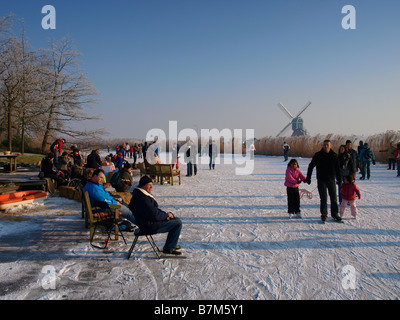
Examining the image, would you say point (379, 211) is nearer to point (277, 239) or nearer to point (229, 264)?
point (277, 239)

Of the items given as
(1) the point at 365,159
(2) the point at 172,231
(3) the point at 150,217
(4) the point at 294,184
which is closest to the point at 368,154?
(1) the point at 365,159

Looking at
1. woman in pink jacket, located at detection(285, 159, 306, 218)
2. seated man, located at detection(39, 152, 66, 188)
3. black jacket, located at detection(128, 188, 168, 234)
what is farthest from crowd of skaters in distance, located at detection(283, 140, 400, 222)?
seated man, located at detection(39, 152, 66, 188)

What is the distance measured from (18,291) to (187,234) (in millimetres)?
2975

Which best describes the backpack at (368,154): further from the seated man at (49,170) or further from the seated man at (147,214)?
the seated man at (49,170)

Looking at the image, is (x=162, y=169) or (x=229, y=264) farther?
(x=162, y=169)

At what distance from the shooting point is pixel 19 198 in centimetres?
760

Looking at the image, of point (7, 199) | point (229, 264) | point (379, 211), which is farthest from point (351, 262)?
point (7, 199)

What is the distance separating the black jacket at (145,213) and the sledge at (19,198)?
184 inches

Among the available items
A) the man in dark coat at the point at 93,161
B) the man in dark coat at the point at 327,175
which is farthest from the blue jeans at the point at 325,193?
the man in dark coat at the point at 93,161

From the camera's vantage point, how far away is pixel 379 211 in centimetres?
758

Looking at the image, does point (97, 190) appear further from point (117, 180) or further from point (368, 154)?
point (368, 154)

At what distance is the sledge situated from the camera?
7.26 metres

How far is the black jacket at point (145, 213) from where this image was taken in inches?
174

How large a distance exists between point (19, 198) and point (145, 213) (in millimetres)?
4999
